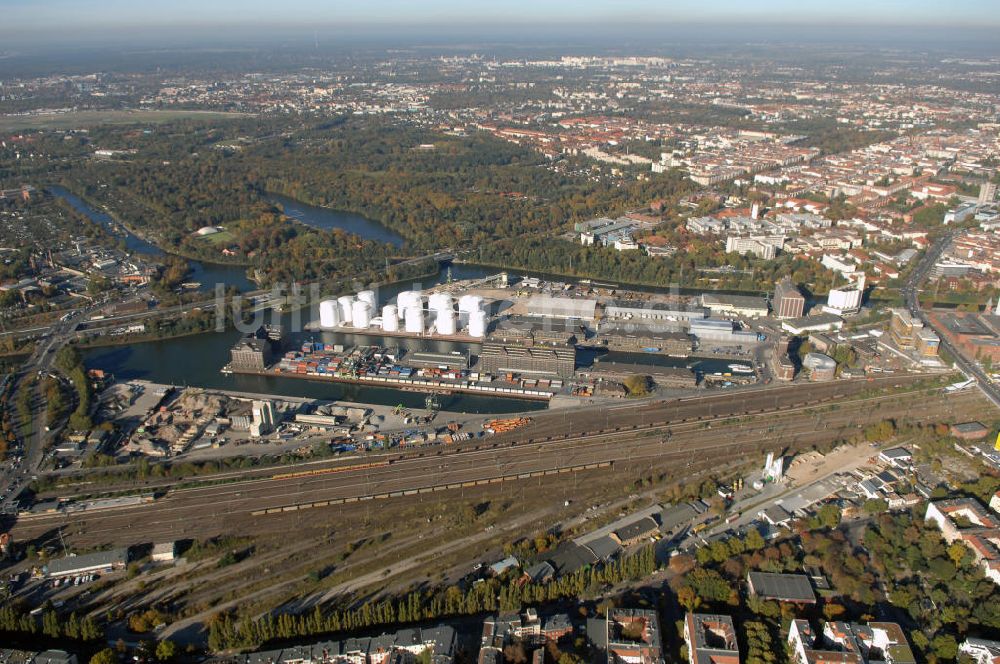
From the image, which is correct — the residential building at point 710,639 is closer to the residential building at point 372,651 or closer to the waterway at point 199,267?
the residential building at point 372,651

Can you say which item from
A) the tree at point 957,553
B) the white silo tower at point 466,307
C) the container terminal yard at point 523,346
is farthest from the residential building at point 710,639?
the white silo tower at point 466,307

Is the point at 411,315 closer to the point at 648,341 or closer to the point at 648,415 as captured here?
the point at 648,341

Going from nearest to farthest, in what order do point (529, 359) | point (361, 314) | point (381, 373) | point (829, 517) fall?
point (829, 517)
point (529, 359)
point (381, 373)
point (361, 314)

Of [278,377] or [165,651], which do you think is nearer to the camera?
[165,651]

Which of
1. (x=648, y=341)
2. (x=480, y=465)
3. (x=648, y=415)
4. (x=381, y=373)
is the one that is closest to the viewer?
(x=480, y=465)

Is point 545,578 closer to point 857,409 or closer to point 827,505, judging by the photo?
point 827,505

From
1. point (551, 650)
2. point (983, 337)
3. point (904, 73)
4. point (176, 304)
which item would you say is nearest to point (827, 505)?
point (551, 650)

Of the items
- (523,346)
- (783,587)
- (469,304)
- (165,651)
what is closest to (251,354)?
(469,304)

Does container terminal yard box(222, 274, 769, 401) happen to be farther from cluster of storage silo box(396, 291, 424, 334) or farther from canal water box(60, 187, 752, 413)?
canal water box(60, 187, 752, 413)

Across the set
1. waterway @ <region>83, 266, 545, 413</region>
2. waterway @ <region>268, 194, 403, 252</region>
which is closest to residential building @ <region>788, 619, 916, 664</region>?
waterway @ <region>83, 266, 545, 413</region>
